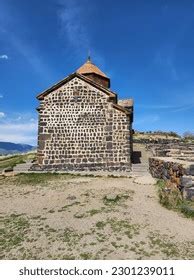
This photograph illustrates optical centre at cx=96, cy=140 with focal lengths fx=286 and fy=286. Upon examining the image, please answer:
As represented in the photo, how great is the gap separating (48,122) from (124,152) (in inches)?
217

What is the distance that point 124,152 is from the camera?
18469 millimetres

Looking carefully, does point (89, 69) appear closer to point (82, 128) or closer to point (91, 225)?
point (82, 128)

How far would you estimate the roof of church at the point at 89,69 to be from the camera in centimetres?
2395

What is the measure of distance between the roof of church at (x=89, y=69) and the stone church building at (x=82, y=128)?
4.63 m

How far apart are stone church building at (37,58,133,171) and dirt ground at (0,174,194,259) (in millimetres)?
5498

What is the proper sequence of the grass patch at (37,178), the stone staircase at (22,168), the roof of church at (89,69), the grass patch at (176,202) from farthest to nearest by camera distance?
the roof of church at (89,69) → the stone staircase at (22,168) → the grass patch at (37,178) → the grass patch at (176,202)

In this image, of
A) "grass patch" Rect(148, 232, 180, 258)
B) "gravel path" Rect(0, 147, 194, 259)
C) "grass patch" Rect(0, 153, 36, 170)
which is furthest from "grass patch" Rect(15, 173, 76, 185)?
"grass patch" Rect(148, 232, 180, 258)

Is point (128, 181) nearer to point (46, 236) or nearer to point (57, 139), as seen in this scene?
point (57, 139)

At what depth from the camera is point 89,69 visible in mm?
24172

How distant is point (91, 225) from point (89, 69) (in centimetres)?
1830

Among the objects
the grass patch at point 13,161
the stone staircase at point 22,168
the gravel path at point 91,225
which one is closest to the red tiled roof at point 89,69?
the grass patch at point 13,161

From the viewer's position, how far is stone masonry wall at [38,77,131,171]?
730 inches

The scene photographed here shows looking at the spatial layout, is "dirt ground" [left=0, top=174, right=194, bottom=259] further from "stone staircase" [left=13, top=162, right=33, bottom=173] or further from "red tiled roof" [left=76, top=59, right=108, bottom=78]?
"red tiled roof" [left=76, top=59, right=108, bottom=78]

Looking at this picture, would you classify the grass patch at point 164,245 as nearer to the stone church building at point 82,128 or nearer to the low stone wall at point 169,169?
the low stone wall at point 169,169
